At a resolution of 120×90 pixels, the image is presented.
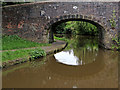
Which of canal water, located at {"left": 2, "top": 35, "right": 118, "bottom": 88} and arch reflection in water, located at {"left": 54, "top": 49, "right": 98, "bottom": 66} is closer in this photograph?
canal water, located at {"left": 2, "top": 35, "right": 118, "bottom": 88}

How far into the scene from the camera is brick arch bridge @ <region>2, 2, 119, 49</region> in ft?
31.8

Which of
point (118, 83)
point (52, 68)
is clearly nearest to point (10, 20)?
point (52, 68)

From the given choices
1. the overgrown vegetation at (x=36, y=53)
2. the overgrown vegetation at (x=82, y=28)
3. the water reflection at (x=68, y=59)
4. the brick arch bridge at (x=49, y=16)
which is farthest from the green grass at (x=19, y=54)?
the overgrown vegetation at (x=82, y=28)

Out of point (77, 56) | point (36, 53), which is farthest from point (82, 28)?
point (36, 53)

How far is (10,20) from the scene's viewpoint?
10.7m

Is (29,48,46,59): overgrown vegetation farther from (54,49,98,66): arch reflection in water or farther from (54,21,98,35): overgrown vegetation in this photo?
(54,21,98,35): overgrown vegetation

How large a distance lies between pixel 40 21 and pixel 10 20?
2.40 metres

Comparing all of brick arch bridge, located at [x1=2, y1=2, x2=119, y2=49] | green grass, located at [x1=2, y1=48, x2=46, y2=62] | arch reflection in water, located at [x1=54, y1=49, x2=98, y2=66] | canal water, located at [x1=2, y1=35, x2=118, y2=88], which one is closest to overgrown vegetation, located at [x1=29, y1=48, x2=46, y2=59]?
green grass, located at [x1=2, y1=48, x2=46, y2=62]

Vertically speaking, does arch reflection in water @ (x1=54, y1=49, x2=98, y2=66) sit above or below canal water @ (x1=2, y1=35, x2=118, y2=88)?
above

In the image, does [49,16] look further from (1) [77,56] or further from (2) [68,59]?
(2) [68,59]

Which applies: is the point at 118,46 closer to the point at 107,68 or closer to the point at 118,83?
the point at 107,68

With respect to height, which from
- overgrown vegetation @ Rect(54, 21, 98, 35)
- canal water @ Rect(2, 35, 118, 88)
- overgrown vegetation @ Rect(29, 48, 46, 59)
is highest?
overgrown vegetation @ Rect(54, 21, 98, 35)

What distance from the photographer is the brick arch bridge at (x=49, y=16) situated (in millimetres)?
9695

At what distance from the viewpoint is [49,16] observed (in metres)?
10.1
